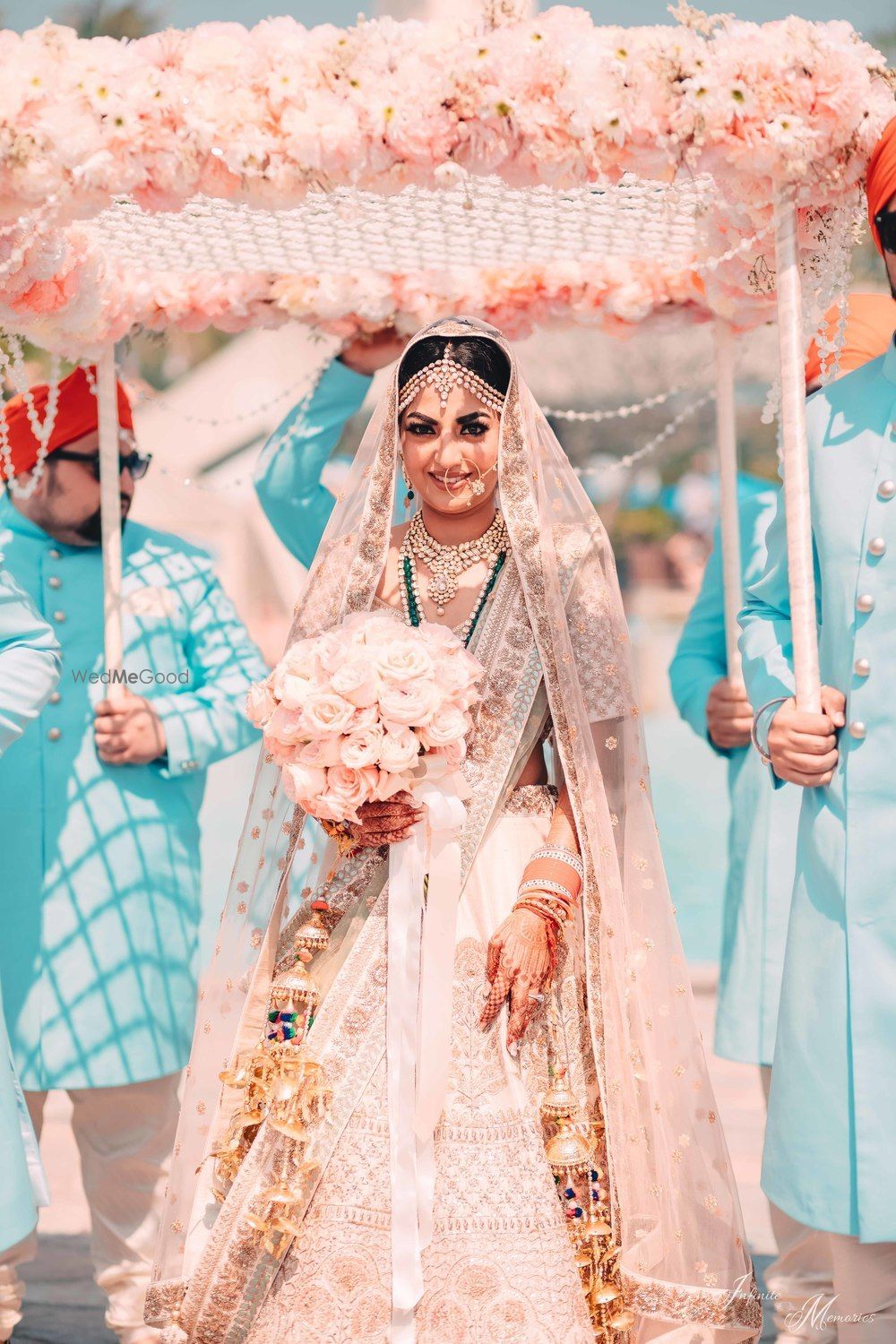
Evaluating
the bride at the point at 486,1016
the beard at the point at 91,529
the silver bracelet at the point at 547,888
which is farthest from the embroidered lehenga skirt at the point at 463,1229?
the beard at the point at 91,529

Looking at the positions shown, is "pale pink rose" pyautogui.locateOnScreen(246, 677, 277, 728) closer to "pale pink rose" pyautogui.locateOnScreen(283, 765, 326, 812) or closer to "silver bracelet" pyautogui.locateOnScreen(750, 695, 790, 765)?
"pale pink rose" pyautogui.locateOnScreen(283, 765, 326, 812)

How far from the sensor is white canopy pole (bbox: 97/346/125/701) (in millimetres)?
4305

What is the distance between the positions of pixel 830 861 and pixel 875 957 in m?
0.20

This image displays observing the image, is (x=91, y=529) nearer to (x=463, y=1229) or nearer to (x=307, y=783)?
(x=307, y=783)

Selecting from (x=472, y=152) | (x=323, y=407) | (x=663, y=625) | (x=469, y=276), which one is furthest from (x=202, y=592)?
(x=663, y=625)

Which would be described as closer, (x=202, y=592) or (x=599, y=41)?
(x=599, y=41)

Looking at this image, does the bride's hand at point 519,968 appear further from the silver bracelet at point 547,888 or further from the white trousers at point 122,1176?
the white trousers at point 122,1176

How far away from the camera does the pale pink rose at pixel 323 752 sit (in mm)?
3016

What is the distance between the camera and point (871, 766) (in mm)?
2900

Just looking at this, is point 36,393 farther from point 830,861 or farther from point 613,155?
point 830,861

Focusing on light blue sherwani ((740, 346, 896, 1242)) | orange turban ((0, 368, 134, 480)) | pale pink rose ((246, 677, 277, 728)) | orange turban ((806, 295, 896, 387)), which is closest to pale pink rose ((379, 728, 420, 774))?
pale pink rose ((246, 677, 277, 728))

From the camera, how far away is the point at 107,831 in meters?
4.34

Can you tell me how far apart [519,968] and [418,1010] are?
23cm

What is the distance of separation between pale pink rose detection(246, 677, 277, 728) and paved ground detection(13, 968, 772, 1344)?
2.19 metres
